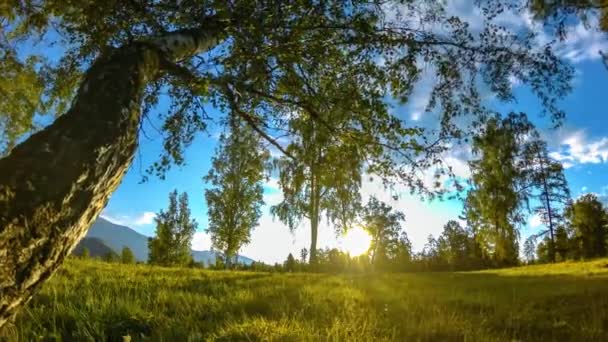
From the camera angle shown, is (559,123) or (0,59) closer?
(559,123)

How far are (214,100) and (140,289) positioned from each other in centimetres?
338

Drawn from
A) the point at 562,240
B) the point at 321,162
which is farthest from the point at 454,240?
the point at 321,162

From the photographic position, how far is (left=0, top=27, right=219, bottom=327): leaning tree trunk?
242cm

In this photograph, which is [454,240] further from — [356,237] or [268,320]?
[268,320]

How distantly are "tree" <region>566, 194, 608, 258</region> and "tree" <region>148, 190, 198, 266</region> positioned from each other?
45.0 meters

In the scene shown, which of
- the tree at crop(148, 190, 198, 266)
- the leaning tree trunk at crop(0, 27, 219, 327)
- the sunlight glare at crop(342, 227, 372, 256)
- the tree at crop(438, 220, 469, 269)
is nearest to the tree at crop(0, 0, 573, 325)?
the leaning tree trunk at crop(0, 27, 219, 327)

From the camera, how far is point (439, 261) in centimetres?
5109

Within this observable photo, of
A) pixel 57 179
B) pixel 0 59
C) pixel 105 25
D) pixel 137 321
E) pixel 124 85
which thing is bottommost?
pixel 137 321

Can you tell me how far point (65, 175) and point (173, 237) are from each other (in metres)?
52.9

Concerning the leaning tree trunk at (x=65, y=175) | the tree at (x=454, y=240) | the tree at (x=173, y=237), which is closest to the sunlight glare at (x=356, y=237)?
the leaning tree trunk at (x=65, y=175)

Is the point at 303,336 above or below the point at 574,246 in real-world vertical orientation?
below

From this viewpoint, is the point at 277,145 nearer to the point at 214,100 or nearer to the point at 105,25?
the point at 214,100

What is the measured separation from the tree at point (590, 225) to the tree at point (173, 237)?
44988 mm

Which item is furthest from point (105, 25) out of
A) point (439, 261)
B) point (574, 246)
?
point (574, 246)
